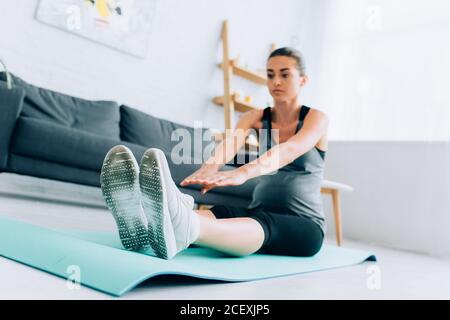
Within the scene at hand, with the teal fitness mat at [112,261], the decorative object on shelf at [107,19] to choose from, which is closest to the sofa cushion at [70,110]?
the decorative object on shelf at [107,19]

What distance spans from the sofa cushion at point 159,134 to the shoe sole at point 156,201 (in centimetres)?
167

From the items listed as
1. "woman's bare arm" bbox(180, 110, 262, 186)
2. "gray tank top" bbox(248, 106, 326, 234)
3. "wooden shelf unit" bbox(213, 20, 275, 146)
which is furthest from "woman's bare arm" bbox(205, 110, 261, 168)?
"wooden shelf unit" bbox(213, 20, 275, 146)

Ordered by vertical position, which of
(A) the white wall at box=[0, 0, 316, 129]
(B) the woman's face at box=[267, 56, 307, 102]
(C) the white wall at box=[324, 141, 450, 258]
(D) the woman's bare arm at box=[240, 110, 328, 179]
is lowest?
(C) the white wall at box=[324, 141, 450, 258]

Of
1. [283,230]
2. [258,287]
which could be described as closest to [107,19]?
[283,230]

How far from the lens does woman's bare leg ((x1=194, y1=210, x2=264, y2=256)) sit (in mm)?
1016

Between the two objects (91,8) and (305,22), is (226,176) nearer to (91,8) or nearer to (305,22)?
(91,8)

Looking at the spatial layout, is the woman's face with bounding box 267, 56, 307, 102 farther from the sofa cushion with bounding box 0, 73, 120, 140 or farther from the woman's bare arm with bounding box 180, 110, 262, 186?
the sofa cushion with bounding box 0, 73, 120, 140

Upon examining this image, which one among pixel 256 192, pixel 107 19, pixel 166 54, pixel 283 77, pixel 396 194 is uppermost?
pixel 107 19

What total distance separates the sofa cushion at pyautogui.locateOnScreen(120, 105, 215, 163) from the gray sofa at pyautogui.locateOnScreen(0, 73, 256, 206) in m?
0.12

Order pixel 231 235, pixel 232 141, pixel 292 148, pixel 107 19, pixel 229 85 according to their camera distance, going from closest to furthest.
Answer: pixel 231 235 → pixel 292 148 → pixel 232 141 → pixel 107 19 → pixel 229 85

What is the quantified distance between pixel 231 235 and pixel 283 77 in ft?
1.80

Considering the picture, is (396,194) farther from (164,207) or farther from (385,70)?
(164,207)

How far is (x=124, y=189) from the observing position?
978 millimetres

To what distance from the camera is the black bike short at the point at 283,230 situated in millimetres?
1191
